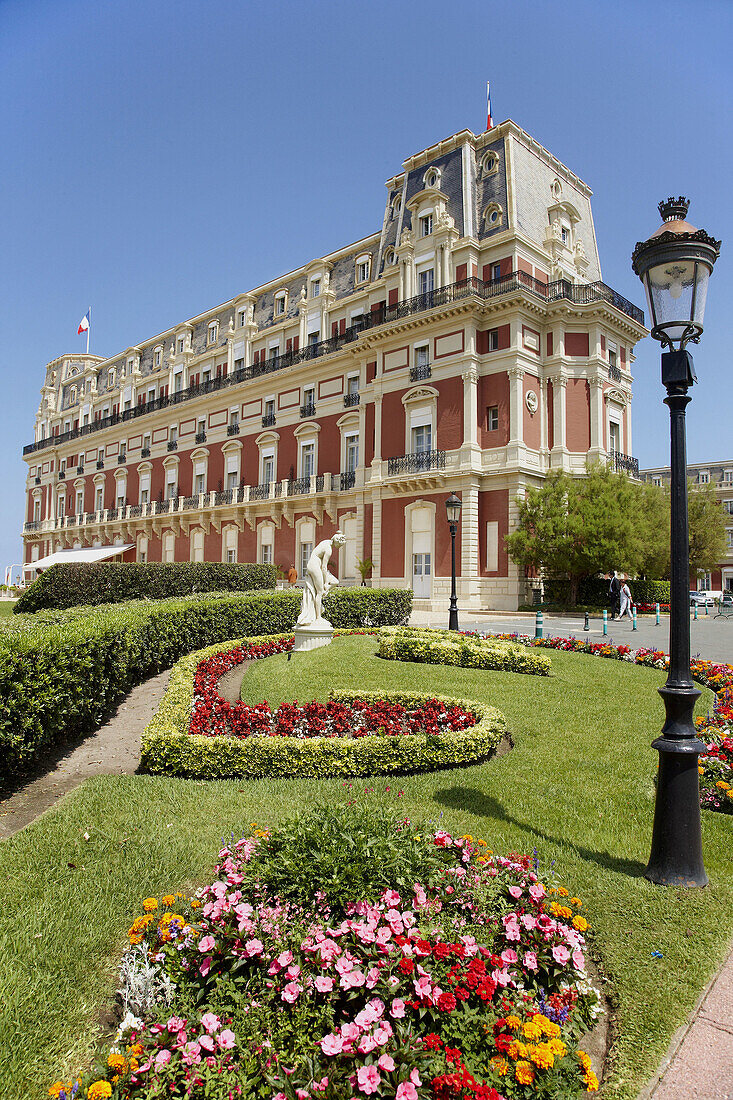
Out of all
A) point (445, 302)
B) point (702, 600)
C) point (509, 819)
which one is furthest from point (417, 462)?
point (509, 819)

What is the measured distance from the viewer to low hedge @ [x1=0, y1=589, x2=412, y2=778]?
4773mm

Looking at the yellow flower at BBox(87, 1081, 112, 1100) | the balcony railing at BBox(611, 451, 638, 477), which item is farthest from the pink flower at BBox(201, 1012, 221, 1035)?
the balcony railing at BBox(611, 451, 638, 477)

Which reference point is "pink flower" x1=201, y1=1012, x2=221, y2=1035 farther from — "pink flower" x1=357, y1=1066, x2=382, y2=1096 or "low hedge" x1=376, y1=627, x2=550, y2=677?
"low hedge" x1=376, y1=627, x2=550, y2=677

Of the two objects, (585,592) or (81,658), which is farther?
(585,592)

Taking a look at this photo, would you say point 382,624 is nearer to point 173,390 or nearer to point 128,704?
point 128,704

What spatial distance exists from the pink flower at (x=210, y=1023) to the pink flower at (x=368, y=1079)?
545 millimetres

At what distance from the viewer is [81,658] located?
5.85 meters

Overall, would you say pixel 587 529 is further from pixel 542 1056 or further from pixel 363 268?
pixel 542 1056

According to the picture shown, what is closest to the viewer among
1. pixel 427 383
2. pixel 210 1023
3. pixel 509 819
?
pixel 210 1023

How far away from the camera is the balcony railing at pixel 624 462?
25047 millimetres

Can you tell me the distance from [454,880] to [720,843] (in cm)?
232

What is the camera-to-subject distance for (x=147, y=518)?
39.6m

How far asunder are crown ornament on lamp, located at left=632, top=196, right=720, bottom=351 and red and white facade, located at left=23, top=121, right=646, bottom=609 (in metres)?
19.2

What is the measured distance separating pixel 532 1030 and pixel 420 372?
81.9ft
